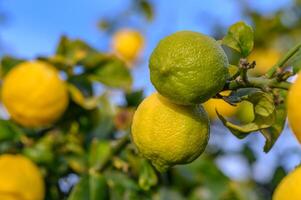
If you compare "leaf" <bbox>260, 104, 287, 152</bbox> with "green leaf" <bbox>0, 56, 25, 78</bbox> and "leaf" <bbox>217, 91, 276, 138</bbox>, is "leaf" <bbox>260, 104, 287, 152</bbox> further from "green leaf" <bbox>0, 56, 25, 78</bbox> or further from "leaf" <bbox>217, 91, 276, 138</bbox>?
"green leaf" <bbox>0, 56, 25, 78</bbox>

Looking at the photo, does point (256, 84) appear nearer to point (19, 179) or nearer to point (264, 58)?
point (19, 179)

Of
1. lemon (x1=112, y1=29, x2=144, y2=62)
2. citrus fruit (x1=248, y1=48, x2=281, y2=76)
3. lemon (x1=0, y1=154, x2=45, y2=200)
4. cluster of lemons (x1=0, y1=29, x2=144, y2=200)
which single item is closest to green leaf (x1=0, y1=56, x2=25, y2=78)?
cluster of lemons (x1=0, y1=29, x2=144, y2=200)

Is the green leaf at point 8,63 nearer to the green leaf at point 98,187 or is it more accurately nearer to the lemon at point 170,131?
the green leaf at point 98,187

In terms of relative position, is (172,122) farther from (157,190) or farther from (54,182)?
(54,182)

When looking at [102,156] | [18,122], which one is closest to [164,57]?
[102,156]

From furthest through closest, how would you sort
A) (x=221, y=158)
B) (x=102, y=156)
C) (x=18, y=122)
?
(x=221, y=158) → (x=18, y=122) → (x=102, y=156)

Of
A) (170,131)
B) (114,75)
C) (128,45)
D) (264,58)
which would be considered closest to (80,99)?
(114,75)
